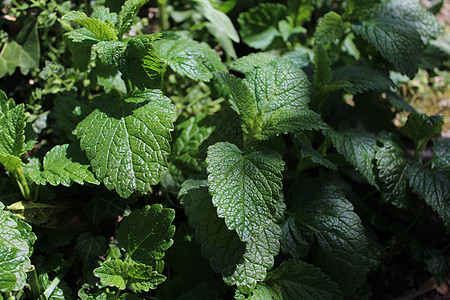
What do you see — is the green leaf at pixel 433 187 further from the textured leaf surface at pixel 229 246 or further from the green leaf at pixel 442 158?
the textured leaf surface at pixel 229 246

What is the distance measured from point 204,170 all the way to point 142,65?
58 cm

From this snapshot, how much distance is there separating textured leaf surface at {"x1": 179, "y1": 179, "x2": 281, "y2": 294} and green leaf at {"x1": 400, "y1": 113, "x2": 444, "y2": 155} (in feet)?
3.18

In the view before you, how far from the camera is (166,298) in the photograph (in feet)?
6.06

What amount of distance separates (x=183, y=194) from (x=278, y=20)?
63.5 inches

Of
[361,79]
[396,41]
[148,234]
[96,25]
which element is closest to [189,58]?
[96,25]

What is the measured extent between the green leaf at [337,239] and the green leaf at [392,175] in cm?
22

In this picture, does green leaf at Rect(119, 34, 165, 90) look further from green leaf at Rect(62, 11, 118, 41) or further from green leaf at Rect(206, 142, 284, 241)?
green leaf at Rect(206, 142, 284, 241)

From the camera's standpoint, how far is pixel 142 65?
1677mm

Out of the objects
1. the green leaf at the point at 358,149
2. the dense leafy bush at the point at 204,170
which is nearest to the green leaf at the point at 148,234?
the dense leafy bush at the point at 204,170

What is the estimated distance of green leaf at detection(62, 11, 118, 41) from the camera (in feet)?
5.37

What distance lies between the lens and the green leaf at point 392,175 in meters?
1.99

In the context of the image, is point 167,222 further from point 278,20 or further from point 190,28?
point 278,20

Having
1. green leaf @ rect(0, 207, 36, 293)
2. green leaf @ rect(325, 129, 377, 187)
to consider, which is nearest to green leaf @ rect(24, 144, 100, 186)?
green leaf @ rect(0, 207, 36, 293)

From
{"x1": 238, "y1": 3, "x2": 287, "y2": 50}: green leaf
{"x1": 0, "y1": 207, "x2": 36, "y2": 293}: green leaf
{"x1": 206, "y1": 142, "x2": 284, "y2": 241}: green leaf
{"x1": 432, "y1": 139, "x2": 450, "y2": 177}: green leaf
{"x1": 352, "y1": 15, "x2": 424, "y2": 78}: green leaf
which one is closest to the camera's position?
{"x1": 0, "y1": 207, "x2": 36, "y2": 293}: green leaf
